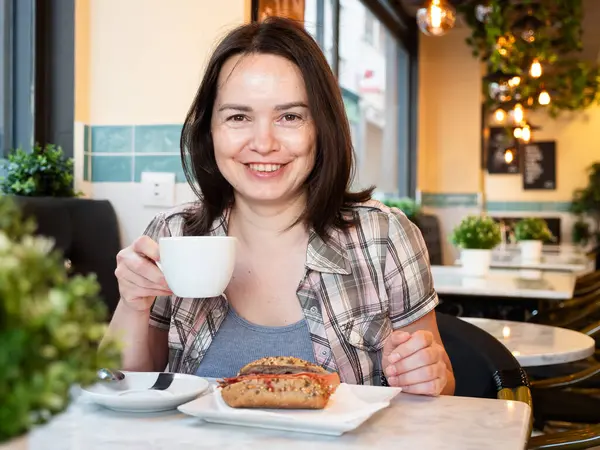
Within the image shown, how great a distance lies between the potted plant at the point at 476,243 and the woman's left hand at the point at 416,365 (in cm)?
233

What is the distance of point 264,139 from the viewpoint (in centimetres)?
149

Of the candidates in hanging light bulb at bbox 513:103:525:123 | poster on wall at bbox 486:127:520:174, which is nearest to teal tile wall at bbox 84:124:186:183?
hanging light bulb at bbox 513:103:525:123

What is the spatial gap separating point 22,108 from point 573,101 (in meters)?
8.13

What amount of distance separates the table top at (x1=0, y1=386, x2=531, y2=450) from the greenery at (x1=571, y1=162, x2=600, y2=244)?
913cm

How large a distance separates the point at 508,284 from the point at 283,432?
2475 mm

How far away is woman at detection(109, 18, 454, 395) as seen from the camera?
1.47m

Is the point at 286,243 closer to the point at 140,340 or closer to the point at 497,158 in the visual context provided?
the point at 140,340

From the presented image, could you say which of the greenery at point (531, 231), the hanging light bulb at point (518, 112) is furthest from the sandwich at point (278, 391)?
the hanging light bulb at point (518, 112)

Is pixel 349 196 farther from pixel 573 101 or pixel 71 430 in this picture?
pixel 573 101

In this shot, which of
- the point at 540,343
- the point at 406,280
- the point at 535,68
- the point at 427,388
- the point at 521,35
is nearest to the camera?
Result: the point at 427,388

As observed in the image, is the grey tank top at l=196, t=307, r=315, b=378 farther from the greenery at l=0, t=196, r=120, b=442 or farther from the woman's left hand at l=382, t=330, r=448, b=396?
the greenery at l=0, t=196, r=120, b=442

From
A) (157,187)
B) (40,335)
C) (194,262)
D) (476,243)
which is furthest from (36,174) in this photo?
(40,335)

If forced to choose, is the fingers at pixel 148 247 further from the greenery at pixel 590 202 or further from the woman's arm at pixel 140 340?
the greenery at pixel 590 202

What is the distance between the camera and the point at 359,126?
6.52 meters
